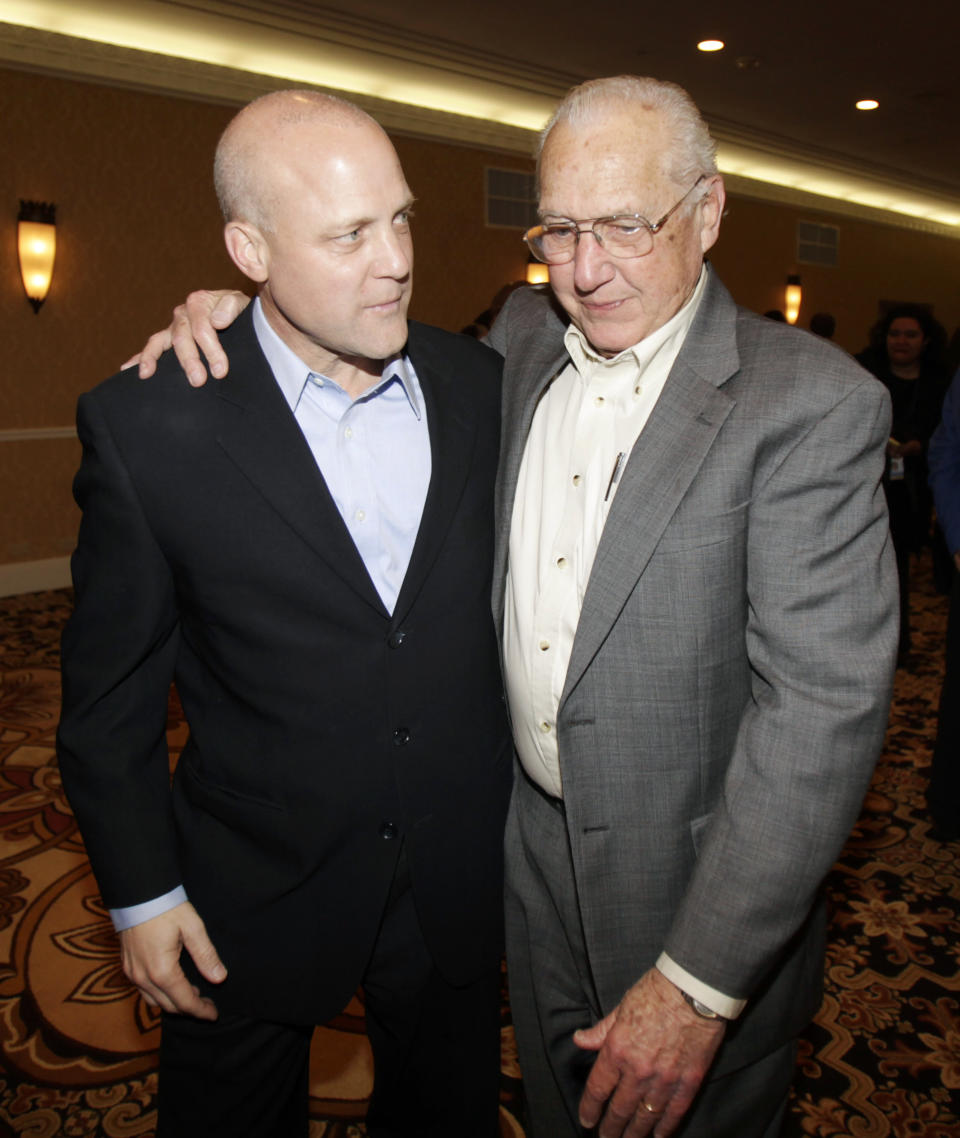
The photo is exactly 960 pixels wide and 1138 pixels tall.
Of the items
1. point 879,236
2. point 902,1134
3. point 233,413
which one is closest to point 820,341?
point 233,413

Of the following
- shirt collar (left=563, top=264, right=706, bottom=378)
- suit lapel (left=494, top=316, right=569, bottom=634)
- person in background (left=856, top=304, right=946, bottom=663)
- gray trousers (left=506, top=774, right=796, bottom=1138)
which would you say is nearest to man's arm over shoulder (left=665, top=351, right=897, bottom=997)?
shirt collar (left=563, top=264, right=706, bottom=378)

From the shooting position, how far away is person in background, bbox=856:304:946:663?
4703 mm

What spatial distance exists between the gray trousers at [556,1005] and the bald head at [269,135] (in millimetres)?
1053

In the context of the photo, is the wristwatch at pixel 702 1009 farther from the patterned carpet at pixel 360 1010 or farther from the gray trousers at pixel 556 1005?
the patterned carpet at pixel 360 1010

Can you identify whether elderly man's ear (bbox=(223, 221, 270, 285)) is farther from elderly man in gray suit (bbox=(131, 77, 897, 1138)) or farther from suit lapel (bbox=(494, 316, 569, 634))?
suit lapel (bbox=(494, 316, 569, 634))

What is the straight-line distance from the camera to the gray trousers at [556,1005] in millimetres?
1456

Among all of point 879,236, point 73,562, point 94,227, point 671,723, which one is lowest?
point 671,723

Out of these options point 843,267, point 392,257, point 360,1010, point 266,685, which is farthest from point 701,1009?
point 843,267

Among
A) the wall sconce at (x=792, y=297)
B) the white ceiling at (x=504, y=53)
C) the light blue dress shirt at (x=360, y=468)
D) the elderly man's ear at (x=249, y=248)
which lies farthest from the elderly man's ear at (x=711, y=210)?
the wall sconce at (x=792, y=297)

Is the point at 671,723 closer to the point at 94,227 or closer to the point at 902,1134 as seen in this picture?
the point at 902,1134

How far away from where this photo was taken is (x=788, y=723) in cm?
120

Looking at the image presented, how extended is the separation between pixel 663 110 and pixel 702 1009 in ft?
4.14

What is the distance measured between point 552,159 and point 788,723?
88 centimetres

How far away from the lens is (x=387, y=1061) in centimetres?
175
